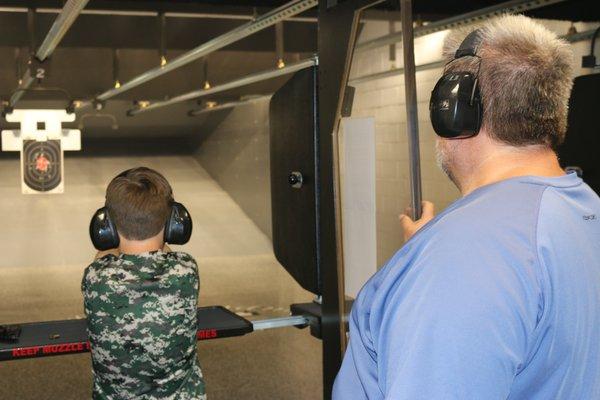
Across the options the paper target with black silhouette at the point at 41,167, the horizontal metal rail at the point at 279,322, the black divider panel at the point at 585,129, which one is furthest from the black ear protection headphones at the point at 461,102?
the paper target with black silhouette at the point at 41,167

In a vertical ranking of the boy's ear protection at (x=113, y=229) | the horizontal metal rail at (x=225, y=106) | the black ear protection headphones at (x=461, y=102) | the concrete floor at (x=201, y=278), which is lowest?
the concrete floor at (x=201, y=278)

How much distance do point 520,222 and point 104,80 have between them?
6.95 meters

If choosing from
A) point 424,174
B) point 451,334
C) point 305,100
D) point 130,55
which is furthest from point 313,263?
point 130,55

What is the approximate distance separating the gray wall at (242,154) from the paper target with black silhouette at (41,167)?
2.19m

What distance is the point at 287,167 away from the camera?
9.01 feet

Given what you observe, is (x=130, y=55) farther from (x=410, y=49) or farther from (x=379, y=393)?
(x=379, y=393)

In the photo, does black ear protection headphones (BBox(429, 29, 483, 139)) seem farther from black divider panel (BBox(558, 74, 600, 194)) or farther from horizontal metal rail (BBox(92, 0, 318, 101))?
black divider panel (BBox(558, 74, 600, 194))

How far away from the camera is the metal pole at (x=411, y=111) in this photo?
181 cm

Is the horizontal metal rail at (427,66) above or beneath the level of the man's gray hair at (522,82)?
above

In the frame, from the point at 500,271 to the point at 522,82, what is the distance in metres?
0.24

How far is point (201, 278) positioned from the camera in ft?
22.8

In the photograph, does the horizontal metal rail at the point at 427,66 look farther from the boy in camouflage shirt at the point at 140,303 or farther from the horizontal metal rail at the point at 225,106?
the horizontal metal rail at the point at 225,106

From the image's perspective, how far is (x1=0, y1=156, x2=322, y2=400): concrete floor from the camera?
4.00 metres

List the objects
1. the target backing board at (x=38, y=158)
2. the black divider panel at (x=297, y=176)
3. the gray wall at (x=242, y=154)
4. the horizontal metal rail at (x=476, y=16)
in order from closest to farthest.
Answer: the black divider panel at (x=297, y=176)
the horizontal metal rail at (x=476, y=16)
the target backing board at (x=38, y=158)
the gray wall at (x=242, y=154)
